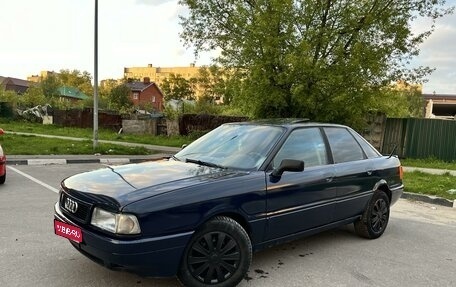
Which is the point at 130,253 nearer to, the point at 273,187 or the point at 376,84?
the point at 273,187

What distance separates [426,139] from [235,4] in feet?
29.0

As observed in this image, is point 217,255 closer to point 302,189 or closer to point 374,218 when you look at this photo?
point 302,189

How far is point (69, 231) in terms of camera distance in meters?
3.54

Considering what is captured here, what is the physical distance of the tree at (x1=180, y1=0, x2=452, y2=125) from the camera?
1331 cm

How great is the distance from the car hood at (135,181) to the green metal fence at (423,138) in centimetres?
1381

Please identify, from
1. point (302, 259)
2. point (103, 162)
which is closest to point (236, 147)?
point (302, 259)

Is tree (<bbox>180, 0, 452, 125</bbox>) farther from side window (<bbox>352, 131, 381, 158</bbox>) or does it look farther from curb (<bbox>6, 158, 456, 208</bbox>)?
side window (<bbox>352, 131, 381, 158</bbox>)

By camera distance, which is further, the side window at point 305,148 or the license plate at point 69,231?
the side window at point 305,148

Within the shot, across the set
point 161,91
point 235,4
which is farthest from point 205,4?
point 161,91

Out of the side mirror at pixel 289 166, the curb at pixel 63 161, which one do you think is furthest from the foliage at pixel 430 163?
the side mirror at pixel 289 166

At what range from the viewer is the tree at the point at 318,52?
13.3 metres

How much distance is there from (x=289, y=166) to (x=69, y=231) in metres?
2.01

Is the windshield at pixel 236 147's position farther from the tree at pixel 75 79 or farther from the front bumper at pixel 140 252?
the tree at pixel 75 79

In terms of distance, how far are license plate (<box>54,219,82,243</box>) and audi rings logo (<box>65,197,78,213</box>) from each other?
0.13 m
